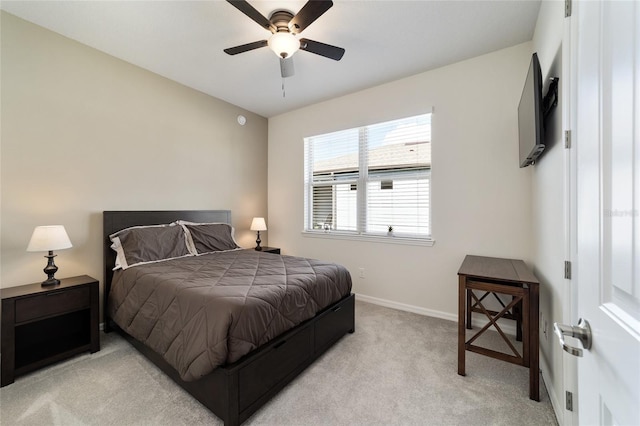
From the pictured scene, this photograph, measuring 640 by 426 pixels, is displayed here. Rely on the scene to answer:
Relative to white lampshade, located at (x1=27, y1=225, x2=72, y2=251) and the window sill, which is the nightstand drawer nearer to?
white lampshade, located at (x1=27, y1=225, x2=72, y2=251)

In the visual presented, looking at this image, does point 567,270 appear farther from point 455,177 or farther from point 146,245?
point 146,245

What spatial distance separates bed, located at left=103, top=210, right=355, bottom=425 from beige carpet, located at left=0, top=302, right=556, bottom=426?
4.7 inches

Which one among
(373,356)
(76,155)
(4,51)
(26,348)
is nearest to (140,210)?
(76,155)

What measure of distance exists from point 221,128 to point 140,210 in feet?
5.40

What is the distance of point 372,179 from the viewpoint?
355 cm

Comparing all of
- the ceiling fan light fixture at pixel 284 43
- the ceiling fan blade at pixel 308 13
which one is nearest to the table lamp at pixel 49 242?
the ceiling fan light fixture at pixel 284 43

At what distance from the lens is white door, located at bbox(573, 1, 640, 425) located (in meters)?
0.47

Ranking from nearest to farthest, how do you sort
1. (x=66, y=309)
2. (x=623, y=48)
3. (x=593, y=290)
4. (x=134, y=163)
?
1. (x=623, y=48)
2. (x=593, y=290)
3. (x=66, y=309)
4. (x=134, y=163)

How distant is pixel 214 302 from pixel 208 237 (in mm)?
1891

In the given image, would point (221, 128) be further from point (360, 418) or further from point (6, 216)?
point (360, 418)

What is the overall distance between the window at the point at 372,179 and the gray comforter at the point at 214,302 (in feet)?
4.09

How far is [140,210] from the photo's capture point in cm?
302

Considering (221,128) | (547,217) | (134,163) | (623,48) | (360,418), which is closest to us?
(623,48)

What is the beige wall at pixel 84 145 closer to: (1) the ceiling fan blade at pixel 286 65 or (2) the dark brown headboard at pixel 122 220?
(2) the dark brown headboard at pixel 122 220
